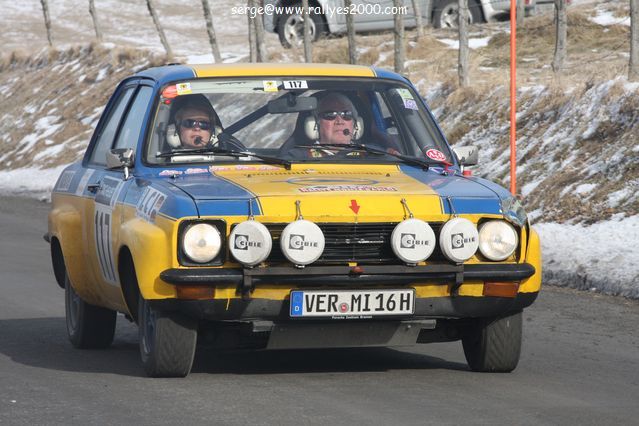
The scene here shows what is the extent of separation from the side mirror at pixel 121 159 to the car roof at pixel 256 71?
1.82ft

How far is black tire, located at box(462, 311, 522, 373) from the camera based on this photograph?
24.5ft

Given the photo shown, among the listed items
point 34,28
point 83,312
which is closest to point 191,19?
point 34,28

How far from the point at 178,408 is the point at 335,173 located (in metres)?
1.79

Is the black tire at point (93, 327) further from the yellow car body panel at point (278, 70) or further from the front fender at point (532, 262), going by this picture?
the front fender at point (532, 262)

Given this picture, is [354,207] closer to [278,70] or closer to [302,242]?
[302,242]

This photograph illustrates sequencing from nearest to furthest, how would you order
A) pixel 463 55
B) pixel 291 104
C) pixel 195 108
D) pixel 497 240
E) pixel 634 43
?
pixel 497 240 < pixel 195 108 < pixel 291 104 < pixel 634 43 < pixel 463 55

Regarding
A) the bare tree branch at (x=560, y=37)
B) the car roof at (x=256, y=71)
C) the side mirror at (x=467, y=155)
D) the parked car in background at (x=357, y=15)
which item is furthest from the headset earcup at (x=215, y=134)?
the parked car in background at (x=357, y=15)

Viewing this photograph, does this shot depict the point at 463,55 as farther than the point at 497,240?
Yes

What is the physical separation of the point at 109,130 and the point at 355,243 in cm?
279

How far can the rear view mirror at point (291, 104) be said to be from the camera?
8.34m

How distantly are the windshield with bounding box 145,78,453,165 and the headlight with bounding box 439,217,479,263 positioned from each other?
3.96ft

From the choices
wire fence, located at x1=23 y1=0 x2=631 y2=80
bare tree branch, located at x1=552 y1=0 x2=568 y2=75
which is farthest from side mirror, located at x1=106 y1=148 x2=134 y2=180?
wire fence, located at x1=23 y1=0 x2=631 y2=80

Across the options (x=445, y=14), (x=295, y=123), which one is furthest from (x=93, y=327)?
(x=445, y=14)

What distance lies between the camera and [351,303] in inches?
273
